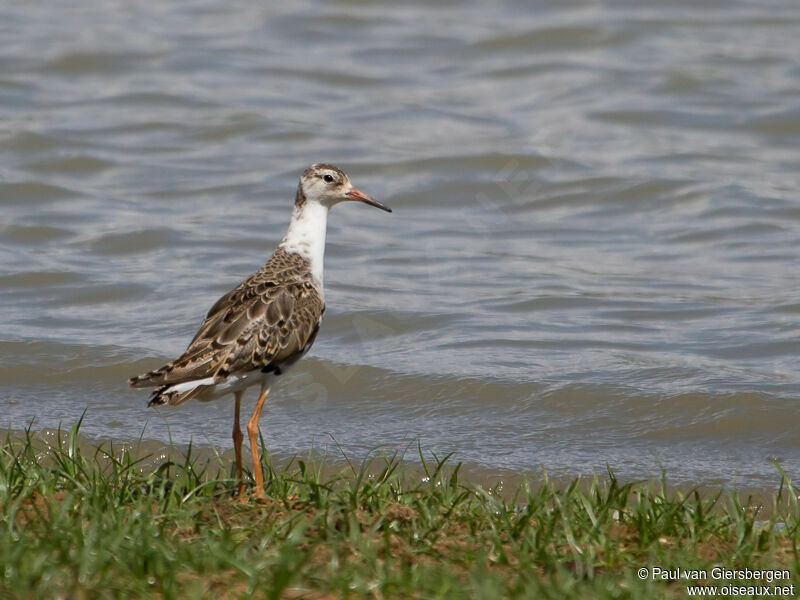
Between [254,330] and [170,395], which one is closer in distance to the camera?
[170,395]

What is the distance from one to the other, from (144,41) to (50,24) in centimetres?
201

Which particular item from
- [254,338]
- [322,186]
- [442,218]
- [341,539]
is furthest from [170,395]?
[442,218]

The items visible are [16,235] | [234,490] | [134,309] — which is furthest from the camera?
[16,235]

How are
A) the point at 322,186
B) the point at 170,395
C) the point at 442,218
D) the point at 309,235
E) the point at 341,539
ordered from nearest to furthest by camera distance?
the point at 341,539, the point at 170,395, the point at 309,235, the point at 322,186, the point at 442,218

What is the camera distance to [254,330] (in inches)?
261

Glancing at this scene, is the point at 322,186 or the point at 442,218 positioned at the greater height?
the point at 322,186

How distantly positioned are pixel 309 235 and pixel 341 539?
2.94m

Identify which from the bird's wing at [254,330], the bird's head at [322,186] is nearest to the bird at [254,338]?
the bird's wing at [254,330]

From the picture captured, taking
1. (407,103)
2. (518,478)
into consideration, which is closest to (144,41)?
(407,103)

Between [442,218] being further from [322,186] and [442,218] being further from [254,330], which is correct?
[254,330]

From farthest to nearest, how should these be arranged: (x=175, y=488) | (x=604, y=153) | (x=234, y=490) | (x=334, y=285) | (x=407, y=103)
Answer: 1. (x=407, y=103)
2. (x=604, y=153)
3. (x=334, y=285)
4. (x=234, y=490)
5. (x=175, y=488)

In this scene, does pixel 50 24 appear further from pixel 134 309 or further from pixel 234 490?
pixel 234 490

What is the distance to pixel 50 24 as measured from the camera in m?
19.5

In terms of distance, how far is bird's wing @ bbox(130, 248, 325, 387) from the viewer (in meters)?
6.38
